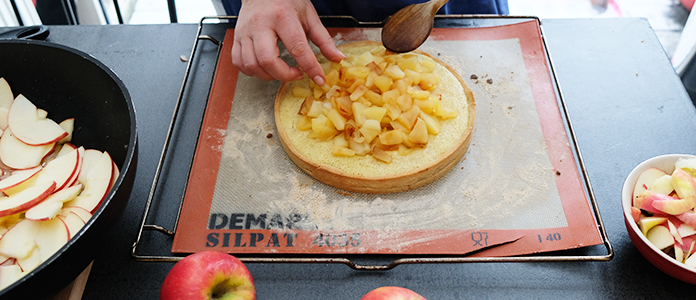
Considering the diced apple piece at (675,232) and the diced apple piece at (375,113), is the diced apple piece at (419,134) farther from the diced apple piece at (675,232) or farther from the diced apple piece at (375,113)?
the diced apple piece at (675,232)

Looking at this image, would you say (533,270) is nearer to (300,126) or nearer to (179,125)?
(300,126)

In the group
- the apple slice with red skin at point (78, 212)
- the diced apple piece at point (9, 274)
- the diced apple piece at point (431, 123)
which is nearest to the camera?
the diced apple piece at point (9, 274)

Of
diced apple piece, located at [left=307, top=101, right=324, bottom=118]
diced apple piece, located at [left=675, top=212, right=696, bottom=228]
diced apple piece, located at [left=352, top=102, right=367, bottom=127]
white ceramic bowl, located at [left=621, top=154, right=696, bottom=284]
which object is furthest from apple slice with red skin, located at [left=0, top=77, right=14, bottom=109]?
diced apple piece, located at [left=675, top=212, right=696, bottom=228]

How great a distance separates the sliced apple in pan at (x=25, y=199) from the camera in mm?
1124

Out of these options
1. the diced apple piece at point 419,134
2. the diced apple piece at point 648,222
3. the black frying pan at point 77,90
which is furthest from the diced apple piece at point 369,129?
the diced apple piece at point 648,222

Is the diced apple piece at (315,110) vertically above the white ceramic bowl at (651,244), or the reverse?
the white ceramic bowl at (651,244)

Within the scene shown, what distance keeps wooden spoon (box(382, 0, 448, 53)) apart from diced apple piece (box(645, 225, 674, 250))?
91 centimetres

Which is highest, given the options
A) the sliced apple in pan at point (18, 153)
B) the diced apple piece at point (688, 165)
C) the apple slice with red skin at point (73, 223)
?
the diced apple piece at point (688, 165)

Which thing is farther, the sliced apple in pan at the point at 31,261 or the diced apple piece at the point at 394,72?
the diced apple piece at the point at 394,72

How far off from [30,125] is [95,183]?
36 cm

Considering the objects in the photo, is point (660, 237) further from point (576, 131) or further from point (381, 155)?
point (381, 155)

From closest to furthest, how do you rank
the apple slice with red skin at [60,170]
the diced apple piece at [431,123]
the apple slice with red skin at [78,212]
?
the apple slice with red skin at [78,212], the apple slice with red skin at [60,170], the diced apple piece at [431,123]

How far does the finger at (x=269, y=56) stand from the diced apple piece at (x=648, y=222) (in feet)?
3.74

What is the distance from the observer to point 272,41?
4.83 feet
